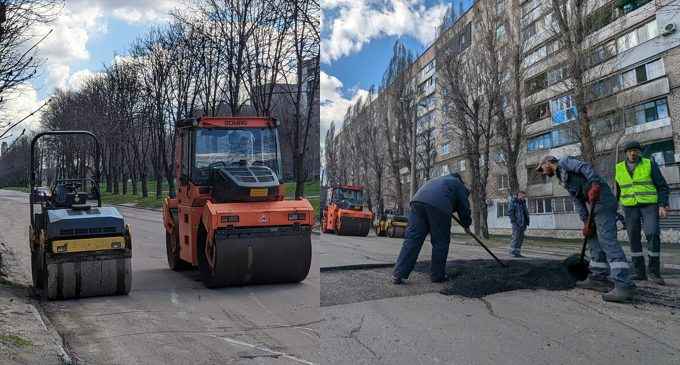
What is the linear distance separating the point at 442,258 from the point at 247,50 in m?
24.8

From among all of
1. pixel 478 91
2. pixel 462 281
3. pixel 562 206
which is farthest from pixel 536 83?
pixel 462 281

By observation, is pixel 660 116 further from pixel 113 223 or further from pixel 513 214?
pixel 113 223

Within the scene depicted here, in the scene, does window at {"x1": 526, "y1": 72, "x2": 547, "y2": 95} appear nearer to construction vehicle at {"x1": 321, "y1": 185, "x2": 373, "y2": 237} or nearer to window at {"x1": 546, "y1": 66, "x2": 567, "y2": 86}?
window at {"x1": 546, "y1": 66, "x2": 567, "y2": 86}

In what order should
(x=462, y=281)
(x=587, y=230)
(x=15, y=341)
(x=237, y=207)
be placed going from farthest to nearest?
(x=237, y=207), (x=15, y=341), (x=462, y=281), (x=587, y=230)

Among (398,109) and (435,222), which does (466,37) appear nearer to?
(398,109)

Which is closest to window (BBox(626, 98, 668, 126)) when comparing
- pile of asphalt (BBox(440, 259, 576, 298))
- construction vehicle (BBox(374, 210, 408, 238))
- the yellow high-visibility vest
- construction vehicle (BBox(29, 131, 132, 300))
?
the yellow high-visibility vest

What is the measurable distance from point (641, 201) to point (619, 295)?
1.00 ft

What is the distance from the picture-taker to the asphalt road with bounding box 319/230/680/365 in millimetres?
1612

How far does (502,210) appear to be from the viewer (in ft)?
7.09

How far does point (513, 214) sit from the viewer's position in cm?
217

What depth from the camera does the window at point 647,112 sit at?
1831mm

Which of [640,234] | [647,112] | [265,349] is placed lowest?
[265,349]

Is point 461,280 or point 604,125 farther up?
point 604,125

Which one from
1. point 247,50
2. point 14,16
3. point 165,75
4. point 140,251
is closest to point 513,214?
point 14,16
